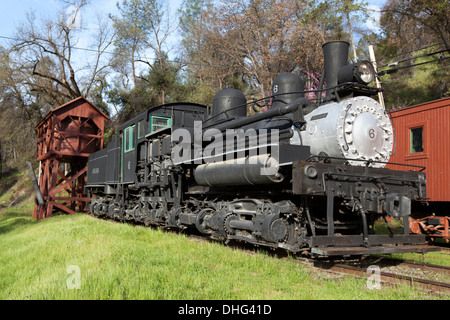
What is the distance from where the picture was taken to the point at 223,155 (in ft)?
24.8

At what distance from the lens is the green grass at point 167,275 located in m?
4.20

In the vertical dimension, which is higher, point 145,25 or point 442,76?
point 145,25

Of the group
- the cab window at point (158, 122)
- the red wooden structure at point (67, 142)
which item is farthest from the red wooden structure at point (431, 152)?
the red wooden structure at point (67, 142)

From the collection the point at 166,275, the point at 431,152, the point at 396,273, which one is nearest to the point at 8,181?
the point at 166,275

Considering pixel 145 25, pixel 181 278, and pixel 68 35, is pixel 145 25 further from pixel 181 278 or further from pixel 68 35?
pixel 181 278

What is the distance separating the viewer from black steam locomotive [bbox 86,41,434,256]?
582cm

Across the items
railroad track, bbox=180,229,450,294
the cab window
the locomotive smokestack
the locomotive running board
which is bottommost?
railroad track, bbox=180,229,450,294

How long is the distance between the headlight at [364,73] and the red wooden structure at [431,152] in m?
3.76

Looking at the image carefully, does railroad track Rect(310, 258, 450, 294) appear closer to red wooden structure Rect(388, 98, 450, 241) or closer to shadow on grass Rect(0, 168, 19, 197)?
red wooden structure Rect(388, 98, 450, 241)

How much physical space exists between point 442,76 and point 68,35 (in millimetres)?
28079

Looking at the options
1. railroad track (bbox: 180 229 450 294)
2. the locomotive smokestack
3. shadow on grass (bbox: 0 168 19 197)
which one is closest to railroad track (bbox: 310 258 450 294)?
railroad track (bbox: 180 229 450 294)

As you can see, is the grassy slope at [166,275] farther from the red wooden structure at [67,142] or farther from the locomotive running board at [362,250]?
the red wooden structure at [67,142]
